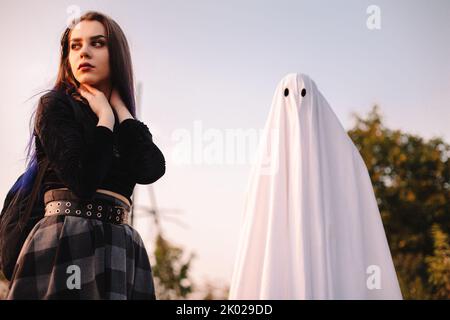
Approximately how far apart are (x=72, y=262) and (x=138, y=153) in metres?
0.62

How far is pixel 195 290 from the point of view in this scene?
2073 centimetres

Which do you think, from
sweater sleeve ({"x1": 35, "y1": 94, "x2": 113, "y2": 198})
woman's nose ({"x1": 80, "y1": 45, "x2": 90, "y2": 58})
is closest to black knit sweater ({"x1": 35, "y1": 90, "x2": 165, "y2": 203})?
sweater sleeve ({"x1": 35, "y1": 94, "x2": 113, "y2": 198})

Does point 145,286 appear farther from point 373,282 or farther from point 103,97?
point 373,282

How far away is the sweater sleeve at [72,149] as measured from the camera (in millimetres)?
2582

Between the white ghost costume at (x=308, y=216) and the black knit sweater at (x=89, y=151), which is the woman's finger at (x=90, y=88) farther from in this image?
the white ghost costume at (x=308, y=216)

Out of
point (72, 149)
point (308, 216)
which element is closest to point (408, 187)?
point (308, 216)

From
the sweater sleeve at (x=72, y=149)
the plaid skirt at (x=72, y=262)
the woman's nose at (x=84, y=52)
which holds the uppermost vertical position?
the woman's nose at (x=84, y=52)

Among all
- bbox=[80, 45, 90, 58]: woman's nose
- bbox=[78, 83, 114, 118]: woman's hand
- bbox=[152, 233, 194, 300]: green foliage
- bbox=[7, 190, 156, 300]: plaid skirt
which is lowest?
bbox=[7, 190, 156, 300]: plaid skirt

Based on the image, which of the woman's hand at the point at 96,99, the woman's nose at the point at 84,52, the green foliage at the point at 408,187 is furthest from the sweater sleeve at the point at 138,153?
the green foliage at the point at 408,187

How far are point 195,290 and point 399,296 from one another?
1765 cm

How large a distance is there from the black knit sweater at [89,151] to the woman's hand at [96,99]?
1.7 inches

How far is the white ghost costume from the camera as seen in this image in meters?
3.36

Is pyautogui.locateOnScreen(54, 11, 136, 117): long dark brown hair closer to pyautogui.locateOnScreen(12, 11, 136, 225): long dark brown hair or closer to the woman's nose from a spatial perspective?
pyautogui.locateOnScreen(12, 11, 136, 225): long dark brown hair

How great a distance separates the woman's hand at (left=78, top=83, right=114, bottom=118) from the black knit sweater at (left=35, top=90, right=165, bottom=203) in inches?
1.7
